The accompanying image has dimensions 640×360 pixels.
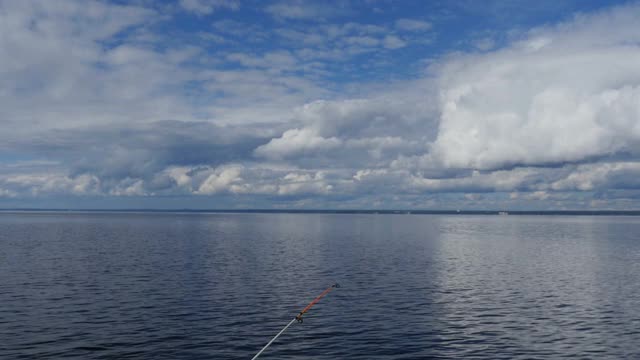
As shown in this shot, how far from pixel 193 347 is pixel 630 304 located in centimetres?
5118

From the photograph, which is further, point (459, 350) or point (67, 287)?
point (67, 287)

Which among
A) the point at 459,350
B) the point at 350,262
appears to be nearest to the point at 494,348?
the point at 459,350

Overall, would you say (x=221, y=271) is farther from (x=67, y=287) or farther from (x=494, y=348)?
(x=494, y=348)

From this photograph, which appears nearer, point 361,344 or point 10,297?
point 361,344

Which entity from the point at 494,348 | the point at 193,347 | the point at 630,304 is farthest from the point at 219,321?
the point at 630,304

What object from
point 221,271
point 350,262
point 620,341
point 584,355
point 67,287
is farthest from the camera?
point 350,262

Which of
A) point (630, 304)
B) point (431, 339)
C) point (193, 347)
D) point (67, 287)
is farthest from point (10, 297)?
point (630, 304)

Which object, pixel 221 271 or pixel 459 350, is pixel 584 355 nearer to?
pixel 459 350

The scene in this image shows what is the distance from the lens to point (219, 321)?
52.5 metres

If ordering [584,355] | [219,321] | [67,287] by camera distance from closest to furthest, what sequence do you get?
[584,355], [219,321], [67,287]

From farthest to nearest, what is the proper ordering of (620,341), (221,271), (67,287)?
(221,271) < (67,287) < (620,341)

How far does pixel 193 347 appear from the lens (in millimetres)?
43812

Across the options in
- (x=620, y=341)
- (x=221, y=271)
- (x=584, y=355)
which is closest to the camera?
(x=584, y=355)

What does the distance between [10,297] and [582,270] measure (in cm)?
9002
